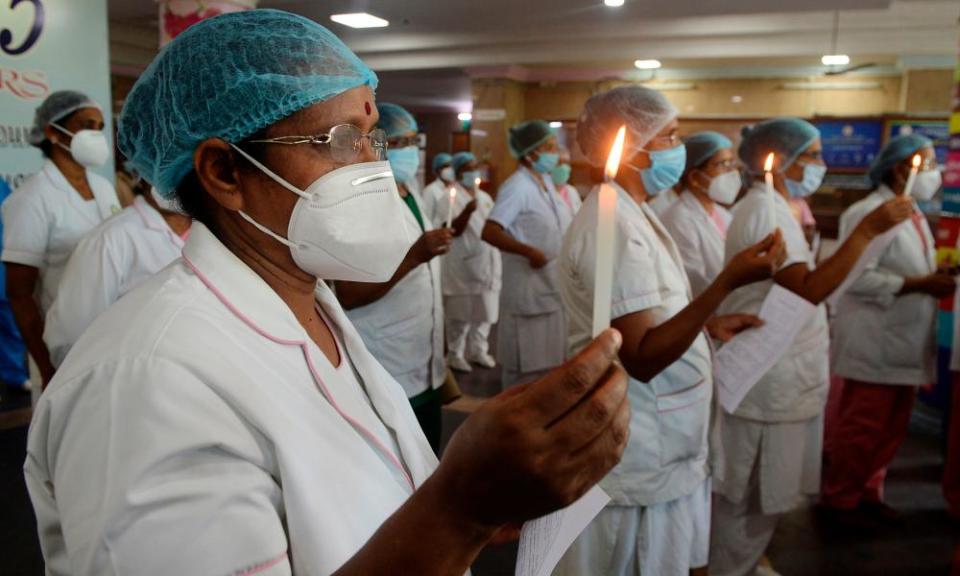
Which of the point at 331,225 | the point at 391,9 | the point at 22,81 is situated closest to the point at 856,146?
the point at 391,9

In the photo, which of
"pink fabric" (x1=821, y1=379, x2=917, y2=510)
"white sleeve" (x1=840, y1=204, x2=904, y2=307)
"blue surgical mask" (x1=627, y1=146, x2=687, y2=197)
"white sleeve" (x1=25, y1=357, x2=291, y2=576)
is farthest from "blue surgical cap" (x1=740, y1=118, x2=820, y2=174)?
"white sleeve" (x1=25, y1=357, x2=291, y2=576)

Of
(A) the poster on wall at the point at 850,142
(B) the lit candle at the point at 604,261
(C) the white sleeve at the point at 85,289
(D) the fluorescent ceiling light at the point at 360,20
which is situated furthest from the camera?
(A) the poster on wall at the point at 850,142

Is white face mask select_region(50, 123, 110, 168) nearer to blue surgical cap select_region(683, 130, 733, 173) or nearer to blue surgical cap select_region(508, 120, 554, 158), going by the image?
blue surgical cap select_region(508, 120, 554, 158)

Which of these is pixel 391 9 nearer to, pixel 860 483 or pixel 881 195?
pixel 881 195

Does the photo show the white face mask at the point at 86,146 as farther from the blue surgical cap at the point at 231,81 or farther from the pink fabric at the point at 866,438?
the pink fabric at the point at 866,438

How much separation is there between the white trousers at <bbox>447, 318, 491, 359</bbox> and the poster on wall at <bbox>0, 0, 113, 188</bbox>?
9.23ft

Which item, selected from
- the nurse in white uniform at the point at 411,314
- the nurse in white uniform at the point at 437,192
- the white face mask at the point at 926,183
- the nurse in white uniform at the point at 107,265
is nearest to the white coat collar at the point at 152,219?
the nurse in white uniform at the point at 107,265

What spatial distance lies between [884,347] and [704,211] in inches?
41.7

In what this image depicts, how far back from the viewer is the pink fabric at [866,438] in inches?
130

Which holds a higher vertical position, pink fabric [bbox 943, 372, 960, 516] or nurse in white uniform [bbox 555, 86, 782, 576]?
nurse in white uniform [bbox 555, 86, 782, 576]

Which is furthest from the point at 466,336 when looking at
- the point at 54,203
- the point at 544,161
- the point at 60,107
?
the point at 60,107

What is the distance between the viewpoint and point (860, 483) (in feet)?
11.1

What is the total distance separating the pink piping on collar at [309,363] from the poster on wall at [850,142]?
9.12 metres

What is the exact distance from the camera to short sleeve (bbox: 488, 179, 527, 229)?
4172 mm
